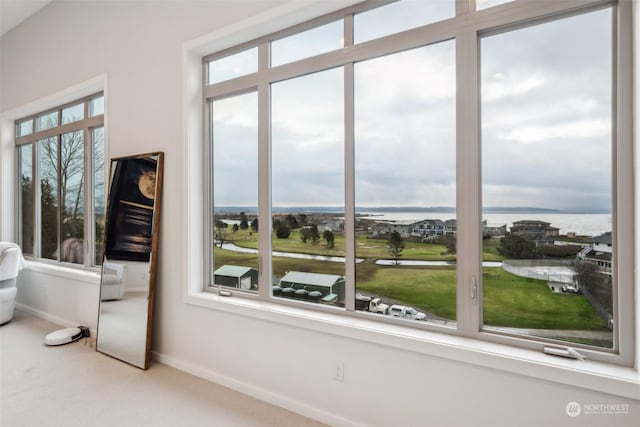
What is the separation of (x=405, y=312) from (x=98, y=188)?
3461mm

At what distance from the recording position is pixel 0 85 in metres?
4.63

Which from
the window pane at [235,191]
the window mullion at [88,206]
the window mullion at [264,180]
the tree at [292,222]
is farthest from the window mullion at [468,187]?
the window mullion at [88,206]

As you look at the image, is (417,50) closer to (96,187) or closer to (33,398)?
(33,398)

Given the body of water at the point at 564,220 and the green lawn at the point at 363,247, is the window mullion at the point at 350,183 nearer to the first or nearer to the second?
the green lawn at the point at 363,247

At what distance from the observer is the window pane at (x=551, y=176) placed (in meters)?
1.50

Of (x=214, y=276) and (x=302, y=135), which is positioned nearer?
(x=302, y=135)

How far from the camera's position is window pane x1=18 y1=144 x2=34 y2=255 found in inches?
178

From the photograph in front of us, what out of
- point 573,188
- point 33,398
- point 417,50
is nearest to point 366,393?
point 573,188

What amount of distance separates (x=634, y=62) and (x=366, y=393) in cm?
198

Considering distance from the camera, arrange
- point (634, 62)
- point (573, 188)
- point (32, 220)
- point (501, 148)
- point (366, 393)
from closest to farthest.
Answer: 1. point (634, 62)
2. point (573, 188)
3. point (501, 148)
4. point (366, 393)
5. point (32, 220)

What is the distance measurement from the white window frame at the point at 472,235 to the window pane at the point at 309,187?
9 centimetres

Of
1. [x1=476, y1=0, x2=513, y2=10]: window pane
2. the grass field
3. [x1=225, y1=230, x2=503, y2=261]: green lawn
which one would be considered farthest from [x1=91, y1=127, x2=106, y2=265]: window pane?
[x1=476, y1=0, x2=513, y2=10]: window pane

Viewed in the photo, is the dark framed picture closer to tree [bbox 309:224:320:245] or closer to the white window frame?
the white window frame

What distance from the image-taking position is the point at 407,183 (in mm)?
1949
